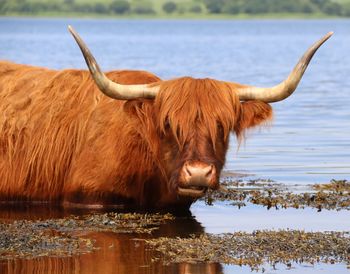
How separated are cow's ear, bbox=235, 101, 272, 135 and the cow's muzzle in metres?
0.74

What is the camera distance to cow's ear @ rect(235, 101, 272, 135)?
344 inches

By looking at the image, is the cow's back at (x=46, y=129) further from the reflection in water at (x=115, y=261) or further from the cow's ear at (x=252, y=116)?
the reflection in water at (x=115, y=261)

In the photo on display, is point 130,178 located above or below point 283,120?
below

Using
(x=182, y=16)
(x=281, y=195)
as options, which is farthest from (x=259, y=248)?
(x=182, y=16)

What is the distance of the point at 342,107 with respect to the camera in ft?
65.6

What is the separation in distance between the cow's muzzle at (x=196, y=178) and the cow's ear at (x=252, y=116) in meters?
0.74

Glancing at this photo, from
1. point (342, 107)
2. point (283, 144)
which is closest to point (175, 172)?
point (283, 144)

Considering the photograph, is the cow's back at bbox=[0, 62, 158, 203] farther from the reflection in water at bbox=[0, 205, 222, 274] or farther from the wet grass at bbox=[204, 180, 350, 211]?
the reflection in water at bbox=[0, 205, 222, 274]

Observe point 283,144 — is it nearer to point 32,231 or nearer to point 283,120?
point 283,120

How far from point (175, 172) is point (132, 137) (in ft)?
2.29

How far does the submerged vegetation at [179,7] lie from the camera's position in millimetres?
135500

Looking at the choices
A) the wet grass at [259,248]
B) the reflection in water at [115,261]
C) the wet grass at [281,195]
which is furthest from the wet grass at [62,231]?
the wet grass at [281,195]

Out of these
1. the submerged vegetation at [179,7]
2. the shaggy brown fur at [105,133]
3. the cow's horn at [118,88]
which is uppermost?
the submerged vegetation at [179,7]

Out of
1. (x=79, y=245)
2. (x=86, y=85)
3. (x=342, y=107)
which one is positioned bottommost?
(x=79, y=245)
